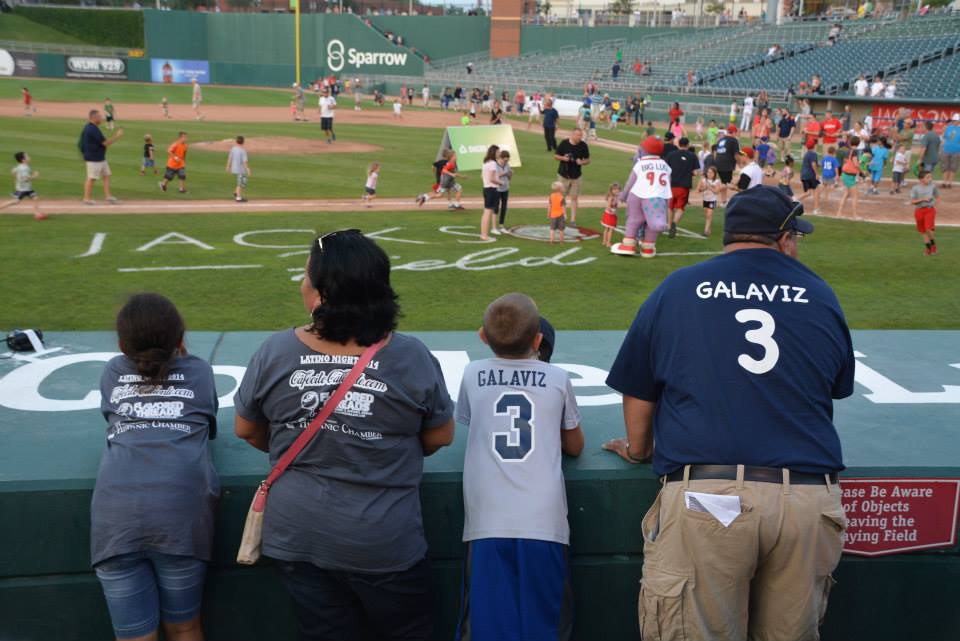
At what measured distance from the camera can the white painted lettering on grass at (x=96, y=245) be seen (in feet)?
44.4

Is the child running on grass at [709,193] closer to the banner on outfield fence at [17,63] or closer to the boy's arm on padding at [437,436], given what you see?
the boy's arm on padding at [437,436]

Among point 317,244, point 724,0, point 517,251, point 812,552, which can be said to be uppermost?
point 724,0

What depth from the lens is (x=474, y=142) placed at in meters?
20.0

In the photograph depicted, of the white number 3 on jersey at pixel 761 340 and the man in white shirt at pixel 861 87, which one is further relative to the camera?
the man in white shirt at pixel 861 87

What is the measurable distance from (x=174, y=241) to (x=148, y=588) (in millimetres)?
12368

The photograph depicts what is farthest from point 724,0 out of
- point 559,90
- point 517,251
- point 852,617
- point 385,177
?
point 852,617

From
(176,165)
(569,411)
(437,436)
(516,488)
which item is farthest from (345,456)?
(176,165)

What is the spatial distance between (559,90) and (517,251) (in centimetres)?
4262

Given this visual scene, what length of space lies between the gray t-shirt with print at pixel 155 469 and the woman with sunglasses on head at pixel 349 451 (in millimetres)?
330

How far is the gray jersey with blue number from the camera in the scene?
3.25m

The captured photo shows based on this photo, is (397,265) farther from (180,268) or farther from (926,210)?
(926,210)

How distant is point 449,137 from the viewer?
781 inches

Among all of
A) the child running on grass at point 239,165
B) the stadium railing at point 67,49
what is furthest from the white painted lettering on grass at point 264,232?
the stadium railing at point 67,49

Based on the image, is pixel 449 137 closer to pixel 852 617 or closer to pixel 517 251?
pixel 517 251
